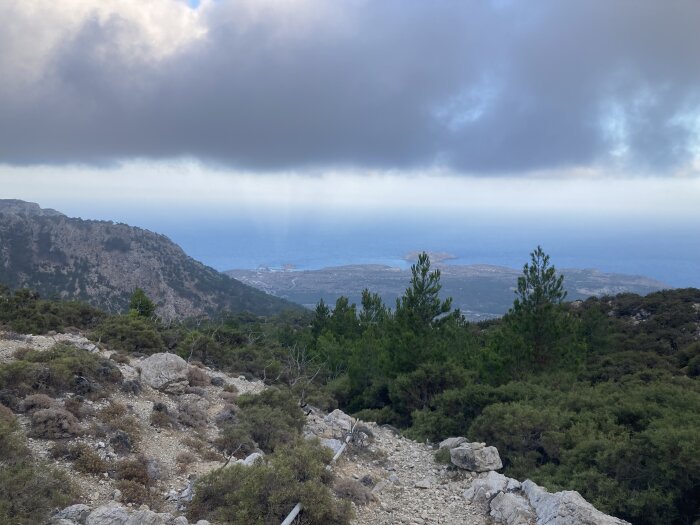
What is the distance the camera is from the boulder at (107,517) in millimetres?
5730

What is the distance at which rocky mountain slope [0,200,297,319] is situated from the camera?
3098 inches

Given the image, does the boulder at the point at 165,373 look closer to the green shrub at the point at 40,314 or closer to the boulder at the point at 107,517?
the boulder at the point at 107,517

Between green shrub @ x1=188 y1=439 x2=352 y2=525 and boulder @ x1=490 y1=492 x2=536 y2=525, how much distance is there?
2.66 meters

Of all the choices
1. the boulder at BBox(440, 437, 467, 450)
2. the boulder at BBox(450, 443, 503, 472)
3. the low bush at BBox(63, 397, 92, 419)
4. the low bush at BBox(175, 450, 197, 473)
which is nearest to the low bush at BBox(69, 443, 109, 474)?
the low bush at BBox(175, 450, 197, 473)

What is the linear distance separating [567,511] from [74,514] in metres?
6.71

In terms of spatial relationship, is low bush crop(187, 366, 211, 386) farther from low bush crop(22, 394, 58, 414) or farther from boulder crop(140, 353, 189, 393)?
low bush crop(22, 394, 58, 414)

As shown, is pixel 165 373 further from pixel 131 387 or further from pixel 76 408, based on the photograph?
pixel 76 408

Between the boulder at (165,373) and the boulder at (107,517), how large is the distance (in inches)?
272

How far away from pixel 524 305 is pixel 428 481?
1055 centimetres

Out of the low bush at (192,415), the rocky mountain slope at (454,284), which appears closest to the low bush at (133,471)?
the low bush at (192,415)

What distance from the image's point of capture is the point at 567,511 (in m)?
6.77

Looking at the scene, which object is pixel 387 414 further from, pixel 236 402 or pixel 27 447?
pixel 27 447

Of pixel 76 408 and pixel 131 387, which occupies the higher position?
pixel 76 408

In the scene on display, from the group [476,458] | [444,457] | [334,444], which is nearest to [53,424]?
[334,444]
